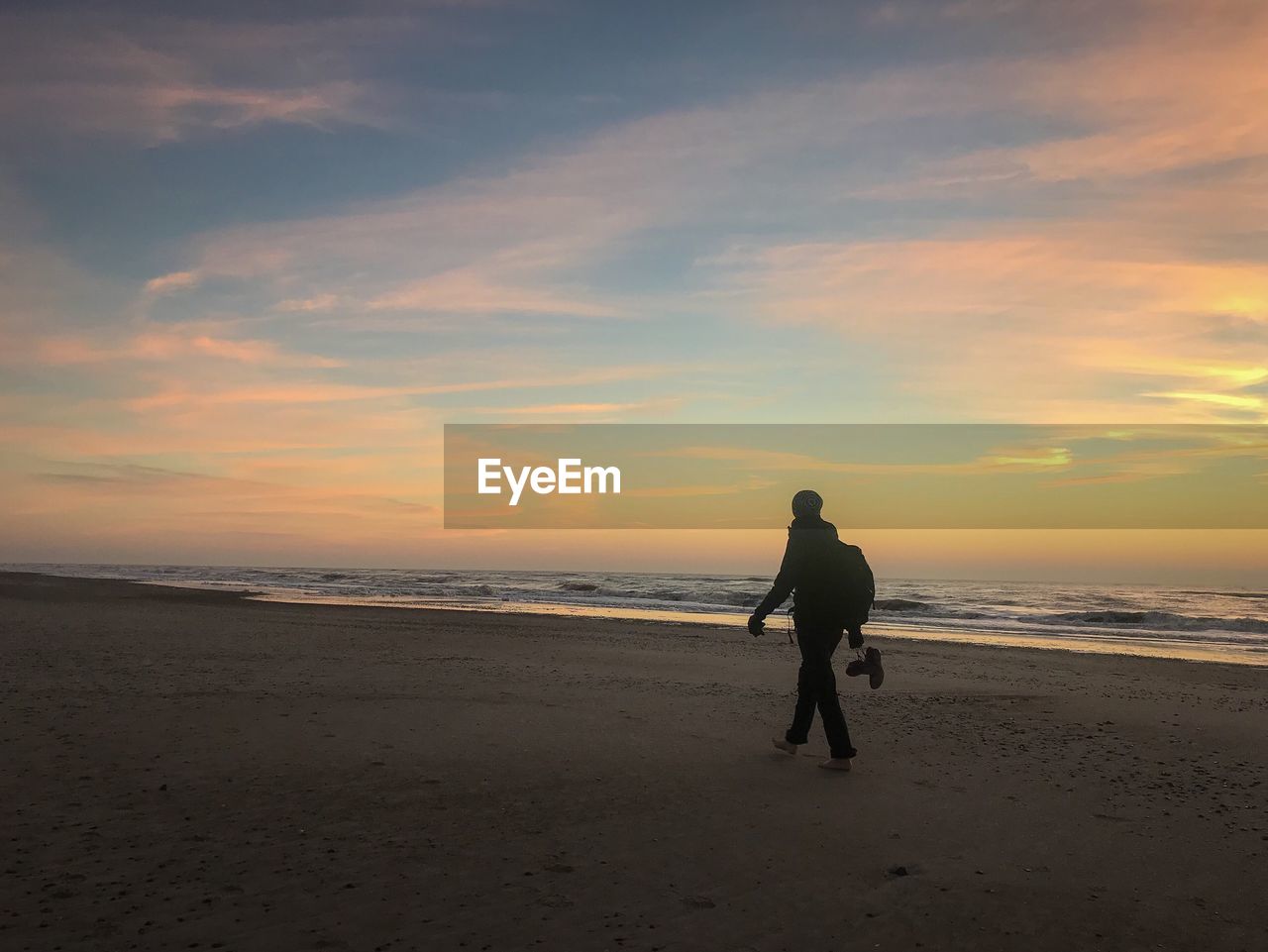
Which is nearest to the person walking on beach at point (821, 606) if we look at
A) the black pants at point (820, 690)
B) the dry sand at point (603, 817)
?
the black pants at point (820, 690)

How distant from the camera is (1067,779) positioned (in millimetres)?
7297

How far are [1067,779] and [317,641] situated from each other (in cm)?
1418

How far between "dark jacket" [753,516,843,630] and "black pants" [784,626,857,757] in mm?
133

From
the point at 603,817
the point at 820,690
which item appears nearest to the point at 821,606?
the point at 820,690

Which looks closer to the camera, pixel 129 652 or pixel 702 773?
pixel 702 773

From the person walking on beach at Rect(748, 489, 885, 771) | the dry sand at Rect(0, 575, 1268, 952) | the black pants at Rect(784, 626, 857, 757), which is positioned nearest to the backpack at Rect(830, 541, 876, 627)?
the person walking on beach at Rect(748, 489, 885, 771)

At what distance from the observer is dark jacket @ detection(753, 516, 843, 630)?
25.3 feet

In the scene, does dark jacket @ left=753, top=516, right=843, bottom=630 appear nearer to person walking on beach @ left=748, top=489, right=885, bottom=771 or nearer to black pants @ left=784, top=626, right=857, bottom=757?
person walking on beach @ left=748, top=489, right=885, bottom=771

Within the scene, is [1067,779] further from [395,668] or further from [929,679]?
[395,668]

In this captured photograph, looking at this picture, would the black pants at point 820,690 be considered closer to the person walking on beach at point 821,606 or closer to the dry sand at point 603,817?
the person walking on beach at point 821,606

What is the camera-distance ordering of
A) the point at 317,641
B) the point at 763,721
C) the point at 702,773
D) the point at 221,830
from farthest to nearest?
the point at 317,641, the point at 763,721, the point at 702,773, the point at 221,830

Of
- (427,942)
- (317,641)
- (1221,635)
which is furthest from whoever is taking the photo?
(1221,635)

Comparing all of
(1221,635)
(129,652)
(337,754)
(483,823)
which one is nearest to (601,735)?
(337,754)

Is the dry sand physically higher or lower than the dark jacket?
lower
